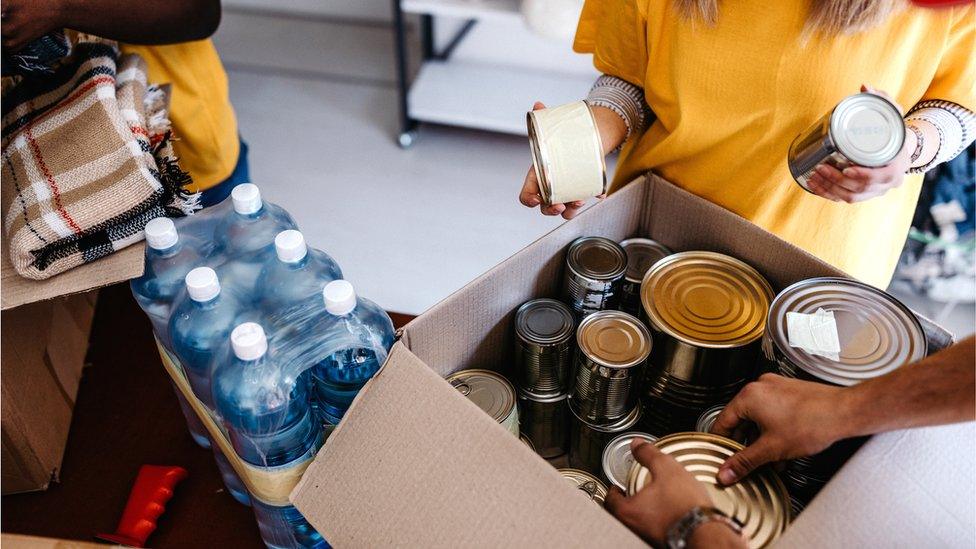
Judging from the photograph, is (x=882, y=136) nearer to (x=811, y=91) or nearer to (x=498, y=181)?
(x=811, y=91)

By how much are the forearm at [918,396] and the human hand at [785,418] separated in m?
0.01

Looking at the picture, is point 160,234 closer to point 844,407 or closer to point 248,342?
point 248,342

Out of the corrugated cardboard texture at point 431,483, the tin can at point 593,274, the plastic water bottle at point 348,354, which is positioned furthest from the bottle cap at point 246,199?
the tin can at point 593,274

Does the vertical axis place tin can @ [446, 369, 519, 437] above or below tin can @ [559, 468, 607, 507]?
above

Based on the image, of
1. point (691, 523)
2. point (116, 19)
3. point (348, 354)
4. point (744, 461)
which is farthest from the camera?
point (116, 19)

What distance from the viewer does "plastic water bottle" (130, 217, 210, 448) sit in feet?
3.24

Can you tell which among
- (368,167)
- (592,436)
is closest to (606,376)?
(592,436)

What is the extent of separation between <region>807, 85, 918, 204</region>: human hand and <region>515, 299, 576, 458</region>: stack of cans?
41cm

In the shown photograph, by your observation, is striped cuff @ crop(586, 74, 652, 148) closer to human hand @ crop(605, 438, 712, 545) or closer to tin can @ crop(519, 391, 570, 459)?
tin can @ crop(519, 391, 570, 459)

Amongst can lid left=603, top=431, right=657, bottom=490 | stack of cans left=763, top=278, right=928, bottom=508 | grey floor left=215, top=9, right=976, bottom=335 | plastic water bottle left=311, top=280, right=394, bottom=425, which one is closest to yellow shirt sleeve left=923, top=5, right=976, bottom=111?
stack of cans left=763, top=278, right=928, bottom=508

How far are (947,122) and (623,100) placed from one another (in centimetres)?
49

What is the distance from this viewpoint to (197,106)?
153 cm

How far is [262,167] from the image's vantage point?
312cm

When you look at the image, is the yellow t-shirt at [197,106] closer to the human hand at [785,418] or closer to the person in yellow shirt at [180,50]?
the person in yellow shirt at [180,50]
